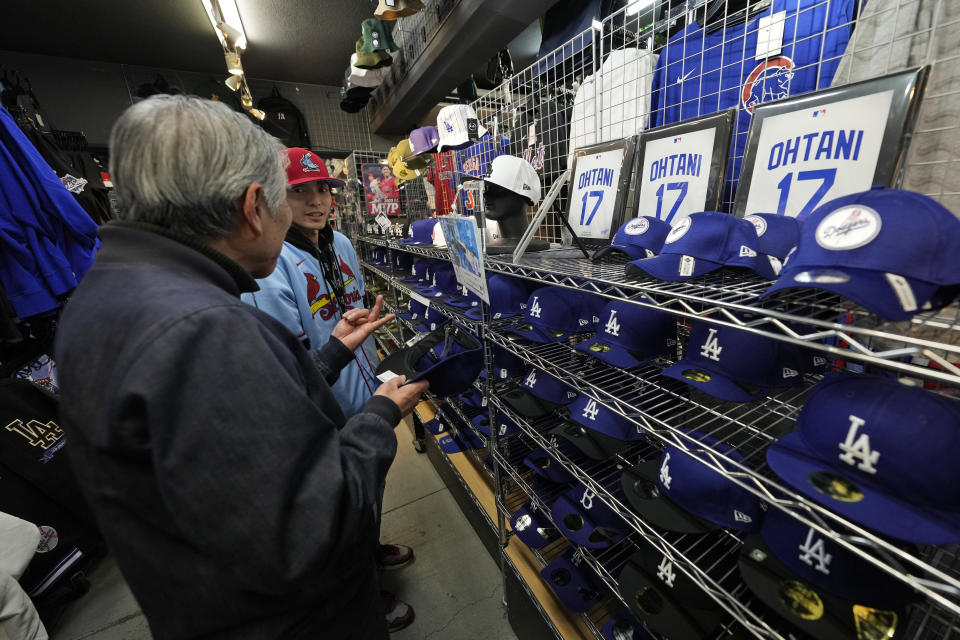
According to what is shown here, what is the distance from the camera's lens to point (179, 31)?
379 centimetres

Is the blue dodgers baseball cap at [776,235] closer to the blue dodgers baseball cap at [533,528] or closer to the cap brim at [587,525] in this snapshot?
the cap brim at [587,525]

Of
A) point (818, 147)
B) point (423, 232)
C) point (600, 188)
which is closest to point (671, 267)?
point (818, 147)

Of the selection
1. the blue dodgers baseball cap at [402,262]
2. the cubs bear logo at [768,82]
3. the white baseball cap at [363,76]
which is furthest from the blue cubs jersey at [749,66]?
A: the white baseball cap at [363,76]

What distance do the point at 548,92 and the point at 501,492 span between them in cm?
179

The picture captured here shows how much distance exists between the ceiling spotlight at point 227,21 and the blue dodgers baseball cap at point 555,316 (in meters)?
3.88

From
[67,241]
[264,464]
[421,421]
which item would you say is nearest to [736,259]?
[264,464]

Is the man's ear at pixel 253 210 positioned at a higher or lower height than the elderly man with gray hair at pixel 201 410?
higher

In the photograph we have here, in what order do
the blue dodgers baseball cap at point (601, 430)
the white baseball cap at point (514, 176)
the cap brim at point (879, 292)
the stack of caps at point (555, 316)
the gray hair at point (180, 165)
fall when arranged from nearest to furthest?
the cap brim at point (879, 292), the gray hair at point (180, 165), the blue dodgers baseball cap at point (601, 430), the stack of caps at point (555, 316), the white baseball cap at point (514, 176)

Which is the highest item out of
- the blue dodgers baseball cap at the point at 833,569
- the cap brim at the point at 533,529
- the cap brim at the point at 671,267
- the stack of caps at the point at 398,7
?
the stack of caps at the point at 398,7

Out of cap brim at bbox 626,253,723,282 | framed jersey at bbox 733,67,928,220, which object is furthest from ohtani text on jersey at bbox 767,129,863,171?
cap brim at bbox 626,253,723,282

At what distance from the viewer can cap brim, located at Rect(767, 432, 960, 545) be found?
0.42 meters

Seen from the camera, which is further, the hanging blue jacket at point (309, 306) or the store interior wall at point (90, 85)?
the store interior wall at point (90, 85)

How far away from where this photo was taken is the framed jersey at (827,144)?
A: 65cm

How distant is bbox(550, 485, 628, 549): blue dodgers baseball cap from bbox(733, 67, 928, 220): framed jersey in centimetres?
90
